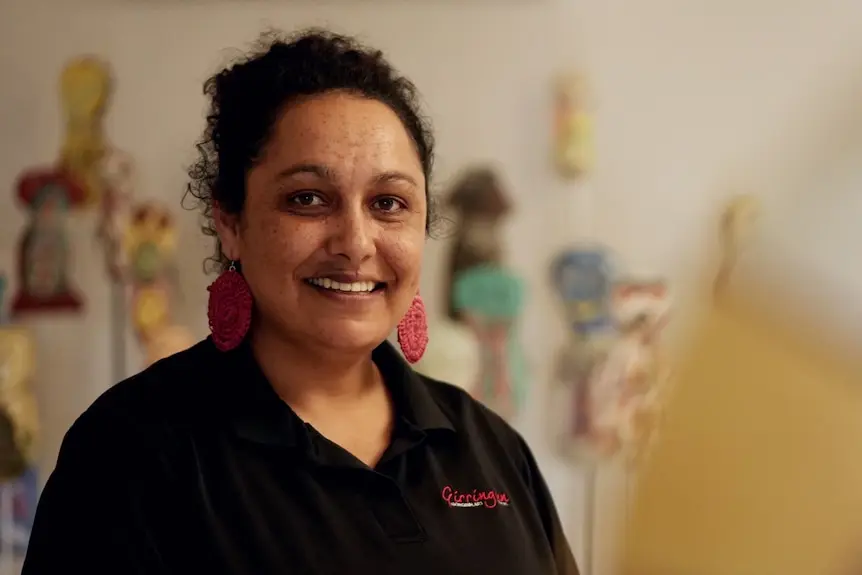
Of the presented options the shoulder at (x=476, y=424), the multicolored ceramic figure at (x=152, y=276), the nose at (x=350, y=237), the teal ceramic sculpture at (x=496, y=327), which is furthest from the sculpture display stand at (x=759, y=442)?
→ the multicolored ceramic figure at (x=152, y=276)

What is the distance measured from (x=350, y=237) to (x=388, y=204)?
0.06 metres

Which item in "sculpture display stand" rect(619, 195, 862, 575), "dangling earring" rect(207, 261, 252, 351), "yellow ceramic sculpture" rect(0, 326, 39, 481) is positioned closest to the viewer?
"sculpture display stand" rect(619, 195, 862, 575)

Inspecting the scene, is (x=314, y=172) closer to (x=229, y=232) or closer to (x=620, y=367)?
(x=229, y=232)

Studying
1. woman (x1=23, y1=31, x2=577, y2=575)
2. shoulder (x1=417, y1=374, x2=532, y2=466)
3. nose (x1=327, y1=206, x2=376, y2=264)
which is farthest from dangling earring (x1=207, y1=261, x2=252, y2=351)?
shoulder (x1=417, y1=374, x2=532, y2=466)

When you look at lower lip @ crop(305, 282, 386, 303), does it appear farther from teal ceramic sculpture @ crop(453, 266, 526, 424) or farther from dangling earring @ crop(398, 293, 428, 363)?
teal ceramic sculpture @ crop(453, 266, 526, 424)

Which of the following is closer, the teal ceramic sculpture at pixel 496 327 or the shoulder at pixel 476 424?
the shoulder at pixel 476 424

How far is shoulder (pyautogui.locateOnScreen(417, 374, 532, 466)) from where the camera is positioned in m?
0.84

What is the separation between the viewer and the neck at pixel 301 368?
0.76 metres

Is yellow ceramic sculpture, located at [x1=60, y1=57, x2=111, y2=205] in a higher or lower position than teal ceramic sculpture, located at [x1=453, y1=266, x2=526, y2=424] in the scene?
higher

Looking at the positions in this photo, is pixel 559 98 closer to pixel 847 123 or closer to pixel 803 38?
pixel 803 38

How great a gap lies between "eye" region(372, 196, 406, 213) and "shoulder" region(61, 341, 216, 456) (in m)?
0.21

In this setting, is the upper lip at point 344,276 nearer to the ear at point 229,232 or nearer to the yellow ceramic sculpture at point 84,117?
the ear at point 229,232

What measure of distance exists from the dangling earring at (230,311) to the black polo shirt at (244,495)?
1cm

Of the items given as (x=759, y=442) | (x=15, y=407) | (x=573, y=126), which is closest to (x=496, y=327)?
(x=573, y=126)
